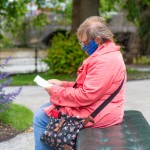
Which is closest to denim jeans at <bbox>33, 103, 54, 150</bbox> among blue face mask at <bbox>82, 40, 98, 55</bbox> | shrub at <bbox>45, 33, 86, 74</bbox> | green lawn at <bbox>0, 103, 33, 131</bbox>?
blue face mask at <bbox>82, 40, 98, 55</bbox>

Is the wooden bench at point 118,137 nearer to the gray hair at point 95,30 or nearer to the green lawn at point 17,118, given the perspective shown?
the gray hair at point 95,30

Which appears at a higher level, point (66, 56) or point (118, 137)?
point (118, 137)

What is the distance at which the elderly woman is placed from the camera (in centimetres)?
392

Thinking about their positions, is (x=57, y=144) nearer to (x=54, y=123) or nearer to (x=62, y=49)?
(x=54, y=123)

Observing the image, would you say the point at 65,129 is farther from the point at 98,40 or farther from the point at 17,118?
the point at 17,118

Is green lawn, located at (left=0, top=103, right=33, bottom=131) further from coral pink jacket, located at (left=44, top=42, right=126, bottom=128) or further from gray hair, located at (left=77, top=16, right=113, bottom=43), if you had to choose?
gray hair, located at (left=77, top=16, right=113, bottom=43)

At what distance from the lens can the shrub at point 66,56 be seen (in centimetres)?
1448

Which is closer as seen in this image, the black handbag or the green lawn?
the black handbag

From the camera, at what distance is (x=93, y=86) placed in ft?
12.8

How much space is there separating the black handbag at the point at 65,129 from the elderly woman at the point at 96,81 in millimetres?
47

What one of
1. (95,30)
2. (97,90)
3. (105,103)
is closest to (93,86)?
(97,90)

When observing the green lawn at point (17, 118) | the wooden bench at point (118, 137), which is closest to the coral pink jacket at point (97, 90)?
the wooden bench at point (118, 137)

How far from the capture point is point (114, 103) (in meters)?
4.09

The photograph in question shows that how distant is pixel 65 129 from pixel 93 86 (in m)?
0.45
